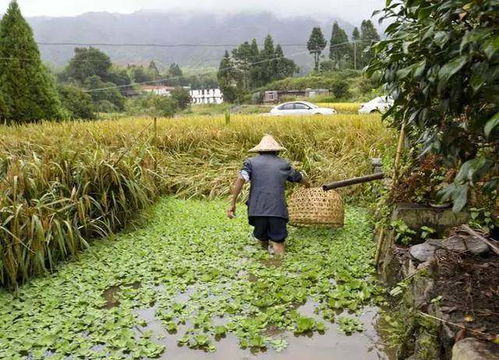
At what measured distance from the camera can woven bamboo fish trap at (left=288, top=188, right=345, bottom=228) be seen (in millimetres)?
5255

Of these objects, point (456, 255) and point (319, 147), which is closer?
point (456, 255)

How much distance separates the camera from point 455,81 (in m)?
1.81

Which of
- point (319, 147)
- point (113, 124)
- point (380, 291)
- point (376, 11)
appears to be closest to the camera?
point (376, 11)

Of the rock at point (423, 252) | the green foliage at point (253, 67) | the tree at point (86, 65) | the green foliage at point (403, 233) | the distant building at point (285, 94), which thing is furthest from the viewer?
the tree at point (86, 65)

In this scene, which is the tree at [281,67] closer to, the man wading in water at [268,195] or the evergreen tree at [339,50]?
the evergreen tree at [339,50]

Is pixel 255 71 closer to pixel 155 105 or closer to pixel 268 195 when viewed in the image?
pixel 155 105

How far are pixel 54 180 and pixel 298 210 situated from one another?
2.67 meters

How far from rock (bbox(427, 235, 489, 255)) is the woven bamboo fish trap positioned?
1939 mm

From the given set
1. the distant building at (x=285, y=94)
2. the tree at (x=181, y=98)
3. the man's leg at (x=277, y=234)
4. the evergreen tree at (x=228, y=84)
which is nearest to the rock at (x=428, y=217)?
the man's leg at (x=277, y=234)

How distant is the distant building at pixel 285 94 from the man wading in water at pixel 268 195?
35110 mm

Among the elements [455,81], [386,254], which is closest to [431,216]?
[386,254]

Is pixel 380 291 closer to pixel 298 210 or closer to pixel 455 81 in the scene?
pixel 298 210

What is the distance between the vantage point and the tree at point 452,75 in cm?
149

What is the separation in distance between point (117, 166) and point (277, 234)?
2.13m
